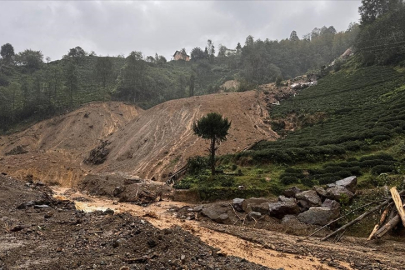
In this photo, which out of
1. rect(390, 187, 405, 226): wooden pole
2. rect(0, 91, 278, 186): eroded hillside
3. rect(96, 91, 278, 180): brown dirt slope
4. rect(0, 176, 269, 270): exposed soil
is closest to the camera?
rect(0, 176, 269, 270): exposed soil

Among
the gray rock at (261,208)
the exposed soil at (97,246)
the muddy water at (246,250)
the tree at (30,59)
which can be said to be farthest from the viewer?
the tree at (30,59)

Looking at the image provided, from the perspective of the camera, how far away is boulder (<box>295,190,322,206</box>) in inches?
601

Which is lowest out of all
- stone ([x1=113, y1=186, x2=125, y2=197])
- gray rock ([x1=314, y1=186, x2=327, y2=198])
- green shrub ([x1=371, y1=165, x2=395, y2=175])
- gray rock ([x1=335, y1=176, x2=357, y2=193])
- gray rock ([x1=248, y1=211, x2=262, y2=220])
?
stone ([x1=113, y1=186, x2=125, y2=197])

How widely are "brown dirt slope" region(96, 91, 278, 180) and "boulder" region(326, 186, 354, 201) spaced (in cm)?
1817

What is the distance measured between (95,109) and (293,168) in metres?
49.4

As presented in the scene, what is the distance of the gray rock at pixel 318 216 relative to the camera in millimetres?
13992

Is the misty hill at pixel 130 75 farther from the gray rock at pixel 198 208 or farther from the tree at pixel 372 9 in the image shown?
the gray rock at pixel 198 208

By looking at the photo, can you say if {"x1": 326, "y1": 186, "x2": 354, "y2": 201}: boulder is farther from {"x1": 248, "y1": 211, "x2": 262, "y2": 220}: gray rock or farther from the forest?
the forest

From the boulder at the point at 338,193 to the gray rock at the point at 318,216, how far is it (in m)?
1.25

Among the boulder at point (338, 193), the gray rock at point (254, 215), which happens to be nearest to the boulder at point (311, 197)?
the boulder at point (338, 193)

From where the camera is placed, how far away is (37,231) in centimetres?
969

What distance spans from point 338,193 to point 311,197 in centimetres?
146

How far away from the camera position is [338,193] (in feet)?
50.2

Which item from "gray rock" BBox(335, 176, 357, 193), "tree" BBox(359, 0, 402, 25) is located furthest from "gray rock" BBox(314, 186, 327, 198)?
"tree" BBox(359, 0, 402, 25)
